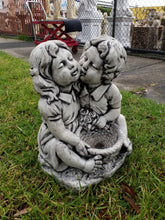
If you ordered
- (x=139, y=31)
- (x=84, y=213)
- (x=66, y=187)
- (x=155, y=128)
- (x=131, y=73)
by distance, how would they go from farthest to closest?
(x=139, y=31) → (x=131, y=73) → (x=155, y=128) → (x=66, y=187) → (x=84, y=213)

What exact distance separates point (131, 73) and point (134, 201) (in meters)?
3.47

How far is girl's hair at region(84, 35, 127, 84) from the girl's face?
Result: 0.60 ft

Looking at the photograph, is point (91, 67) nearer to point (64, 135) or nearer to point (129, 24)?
point (64, 135)

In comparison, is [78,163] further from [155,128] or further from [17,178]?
[155,128]

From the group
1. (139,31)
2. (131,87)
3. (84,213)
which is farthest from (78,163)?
(139,31)

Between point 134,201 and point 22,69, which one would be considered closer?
point 134,201

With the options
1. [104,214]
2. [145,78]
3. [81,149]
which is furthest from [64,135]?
[145,78]

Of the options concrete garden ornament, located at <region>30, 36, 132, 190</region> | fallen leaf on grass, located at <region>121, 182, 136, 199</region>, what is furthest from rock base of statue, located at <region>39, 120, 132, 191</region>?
fallen leaf on grass, located at <region>121, 182, 136, 199</region>

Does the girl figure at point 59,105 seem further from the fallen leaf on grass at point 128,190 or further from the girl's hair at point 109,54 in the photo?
the fallen leaf on grass at point 128,190

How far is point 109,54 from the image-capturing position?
4.12ft

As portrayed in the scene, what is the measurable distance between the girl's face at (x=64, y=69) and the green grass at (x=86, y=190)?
816 mm

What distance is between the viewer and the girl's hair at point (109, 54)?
49.6 inches

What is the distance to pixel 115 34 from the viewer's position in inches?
269

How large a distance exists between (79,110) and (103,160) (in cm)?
43
